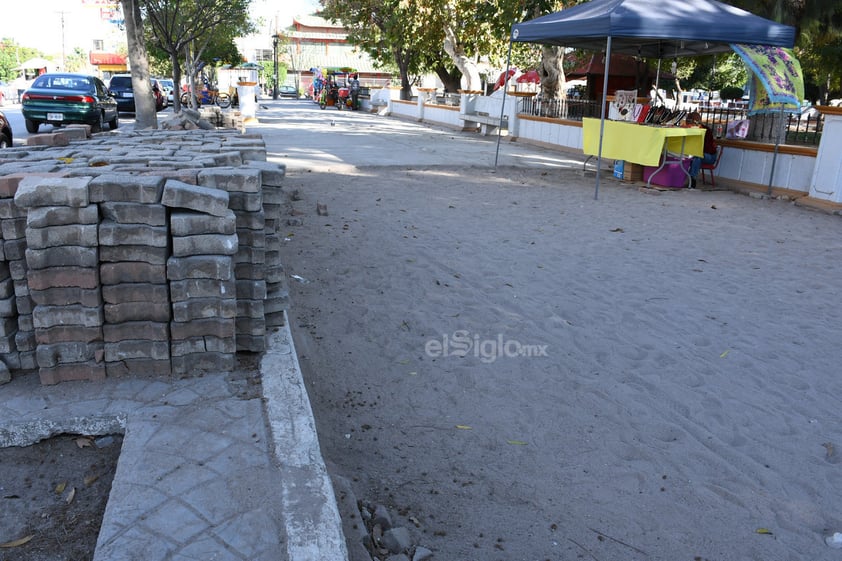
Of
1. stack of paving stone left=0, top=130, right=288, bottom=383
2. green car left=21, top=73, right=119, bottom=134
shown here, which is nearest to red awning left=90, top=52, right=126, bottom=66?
green car left=21, top=73, right=119, bottom=134

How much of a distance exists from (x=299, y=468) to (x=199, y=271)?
1227 mm

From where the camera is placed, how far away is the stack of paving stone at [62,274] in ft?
11.4

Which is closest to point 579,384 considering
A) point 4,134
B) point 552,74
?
point 4,134

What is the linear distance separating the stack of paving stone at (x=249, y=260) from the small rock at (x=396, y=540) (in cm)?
152

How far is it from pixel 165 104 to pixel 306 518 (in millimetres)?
39359

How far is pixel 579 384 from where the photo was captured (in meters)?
4.47

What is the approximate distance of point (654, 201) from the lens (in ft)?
36.2

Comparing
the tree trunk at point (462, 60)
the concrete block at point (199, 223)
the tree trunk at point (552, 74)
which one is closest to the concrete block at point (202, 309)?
the concrete block at point (199, 223)

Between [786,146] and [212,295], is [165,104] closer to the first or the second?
[786,146]

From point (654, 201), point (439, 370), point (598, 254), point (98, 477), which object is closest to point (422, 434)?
point (439, 370)

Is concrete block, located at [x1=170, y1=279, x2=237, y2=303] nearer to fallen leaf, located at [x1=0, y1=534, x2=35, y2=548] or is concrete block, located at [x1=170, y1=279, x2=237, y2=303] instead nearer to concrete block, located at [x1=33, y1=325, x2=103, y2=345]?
concrete block, located at [x1=33, y1=325, x2=103, y2=345]

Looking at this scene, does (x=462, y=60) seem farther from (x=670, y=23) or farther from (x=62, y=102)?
(x=670, y=23)

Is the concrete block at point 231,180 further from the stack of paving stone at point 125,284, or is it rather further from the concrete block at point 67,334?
the concrete block at point 67,334

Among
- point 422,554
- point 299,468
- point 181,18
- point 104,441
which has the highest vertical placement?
point 181,18
